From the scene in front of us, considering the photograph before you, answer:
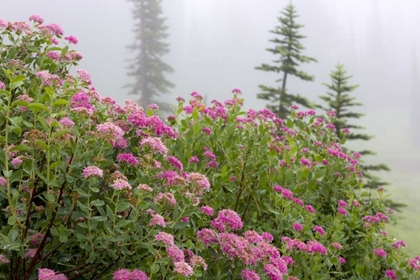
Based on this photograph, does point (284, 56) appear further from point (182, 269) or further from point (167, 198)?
point (182, 269)

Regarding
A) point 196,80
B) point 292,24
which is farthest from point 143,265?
point 196,80

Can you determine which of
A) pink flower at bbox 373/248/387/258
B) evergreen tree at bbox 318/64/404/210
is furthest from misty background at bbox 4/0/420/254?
pink flower at bbox 373/248/387/258

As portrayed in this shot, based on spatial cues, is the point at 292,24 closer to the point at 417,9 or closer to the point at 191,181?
the point at 191,181

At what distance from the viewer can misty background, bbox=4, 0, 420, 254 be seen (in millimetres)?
87188

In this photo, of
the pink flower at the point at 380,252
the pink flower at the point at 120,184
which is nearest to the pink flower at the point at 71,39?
the pink flower at the point at 120,184

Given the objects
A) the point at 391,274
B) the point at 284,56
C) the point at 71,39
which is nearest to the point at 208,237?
the point at 71,39

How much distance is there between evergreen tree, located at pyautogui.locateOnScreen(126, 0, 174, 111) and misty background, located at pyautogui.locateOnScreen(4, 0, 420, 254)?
4446cm

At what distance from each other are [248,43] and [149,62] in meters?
77.7

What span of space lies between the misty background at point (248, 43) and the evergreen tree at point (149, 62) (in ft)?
146

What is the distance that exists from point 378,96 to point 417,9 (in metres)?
29.3

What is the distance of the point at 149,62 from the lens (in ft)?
103

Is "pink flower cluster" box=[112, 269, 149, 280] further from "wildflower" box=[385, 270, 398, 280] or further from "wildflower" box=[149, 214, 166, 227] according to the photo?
"wildflower" box=[385, 270, 398, 280]

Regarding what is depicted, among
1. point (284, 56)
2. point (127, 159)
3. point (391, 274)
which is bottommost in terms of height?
point (391, 274)

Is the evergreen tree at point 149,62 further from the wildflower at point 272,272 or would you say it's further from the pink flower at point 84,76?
the wildflower at point 272,272
